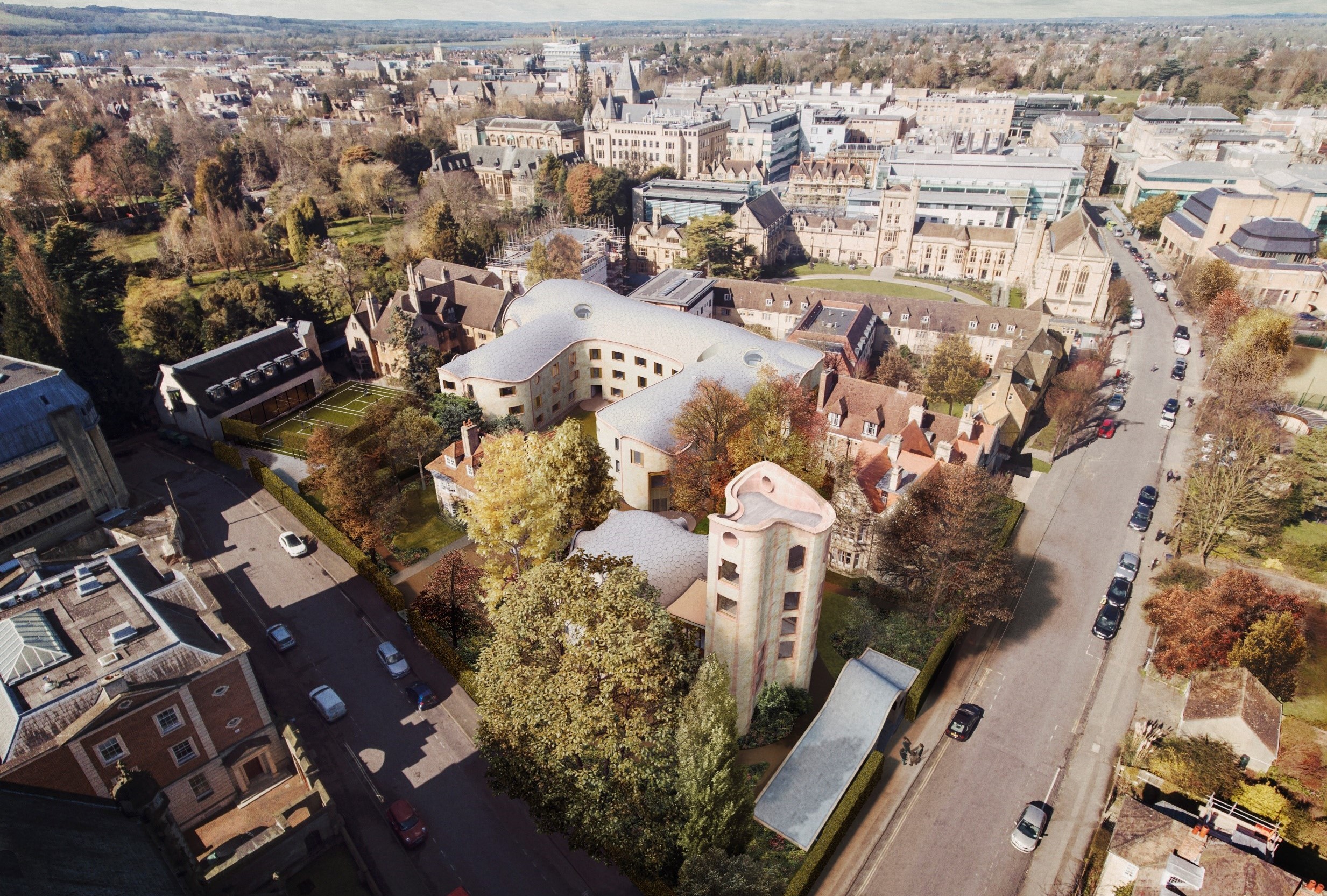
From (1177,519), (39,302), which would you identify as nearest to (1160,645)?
(1177,519)

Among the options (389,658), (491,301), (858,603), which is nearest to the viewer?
(389,658)

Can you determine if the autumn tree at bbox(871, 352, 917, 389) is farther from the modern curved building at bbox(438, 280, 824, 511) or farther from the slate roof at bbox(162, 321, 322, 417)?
the slate roof at bbox(162, 321, 322, 417)

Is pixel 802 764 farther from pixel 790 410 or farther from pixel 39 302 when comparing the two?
pixel 39 302

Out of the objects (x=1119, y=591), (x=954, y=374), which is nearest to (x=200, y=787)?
(x=1119, y=591)

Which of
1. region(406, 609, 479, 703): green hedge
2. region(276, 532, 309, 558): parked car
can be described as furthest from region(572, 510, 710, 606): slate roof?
region(276, 532, 309, 558): parked car

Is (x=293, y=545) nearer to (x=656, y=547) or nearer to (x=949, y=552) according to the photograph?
(x=656, y=547)

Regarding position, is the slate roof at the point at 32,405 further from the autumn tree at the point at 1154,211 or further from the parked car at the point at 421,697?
the autumn tree at the point at 1154,211

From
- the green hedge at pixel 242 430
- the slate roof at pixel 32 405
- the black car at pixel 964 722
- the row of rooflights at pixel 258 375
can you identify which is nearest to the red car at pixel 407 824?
the black car at pixel 964 722
